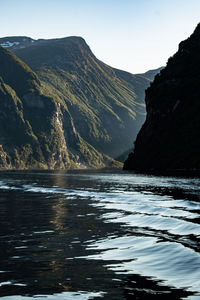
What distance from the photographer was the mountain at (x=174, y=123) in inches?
5827

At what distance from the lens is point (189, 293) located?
404 inches

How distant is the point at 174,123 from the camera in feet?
539

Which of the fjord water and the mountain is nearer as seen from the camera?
the fjord water

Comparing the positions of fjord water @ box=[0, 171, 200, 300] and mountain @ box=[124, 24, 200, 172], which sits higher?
mountain @ box=[124, 24, 200, 172]

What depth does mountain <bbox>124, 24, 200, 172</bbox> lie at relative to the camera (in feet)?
486

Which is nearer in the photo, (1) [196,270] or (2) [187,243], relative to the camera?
(1) [196,270]

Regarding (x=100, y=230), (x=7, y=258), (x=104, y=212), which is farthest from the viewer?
(x=104, y=212)

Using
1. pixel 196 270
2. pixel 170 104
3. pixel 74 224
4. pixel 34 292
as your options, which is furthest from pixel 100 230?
pixel 170 104

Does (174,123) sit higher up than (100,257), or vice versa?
(174,123)

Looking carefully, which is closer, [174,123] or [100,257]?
[100,257]

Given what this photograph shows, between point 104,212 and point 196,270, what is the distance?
60.4ft

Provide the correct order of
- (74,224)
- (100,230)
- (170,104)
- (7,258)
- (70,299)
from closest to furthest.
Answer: (70,299)
(7,258)
(100,230)
(74,224)
(170,104)

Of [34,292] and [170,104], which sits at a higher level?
[170,104]

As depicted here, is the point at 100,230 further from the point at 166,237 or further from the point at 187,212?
the point at 187,212
